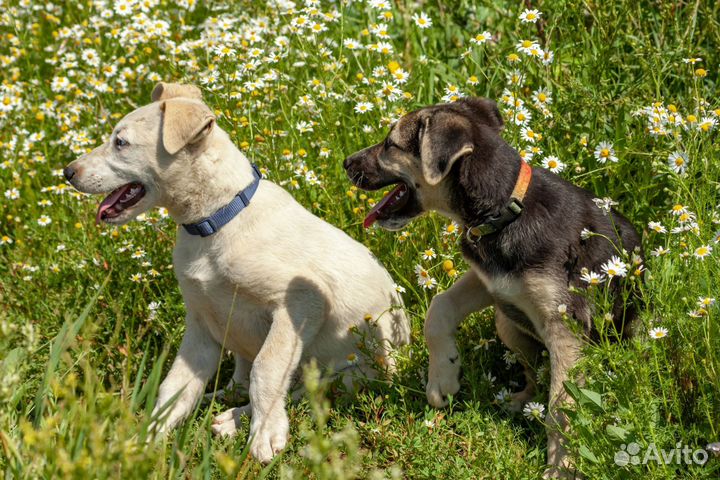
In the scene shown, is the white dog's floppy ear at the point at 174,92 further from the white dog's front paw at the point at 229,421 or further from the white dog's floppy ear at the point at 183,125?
the white dog's front paw at the point at 229,421

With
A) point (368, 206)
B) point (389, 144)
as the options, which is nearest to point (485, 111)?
point (389, 144)

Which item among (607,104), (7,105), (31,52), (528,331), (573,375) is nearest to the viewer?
(573,375)

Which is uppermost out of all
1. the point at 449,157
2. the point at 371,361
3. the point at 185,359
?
the point at 449,157

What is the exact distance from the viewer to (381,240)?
5.85 m

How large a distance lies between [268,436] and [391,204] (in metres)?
1.41

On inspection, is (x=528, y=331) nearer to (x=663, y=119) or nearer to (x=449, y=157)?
(x=449, y=157)

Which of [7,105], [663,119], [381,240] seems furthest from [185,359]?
[7,105]

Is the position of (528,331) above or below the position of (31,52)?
below

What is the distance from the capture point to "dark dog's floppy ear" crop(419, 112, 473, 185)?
443 centimetres

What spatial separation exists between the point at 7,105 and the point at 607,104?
16.4 ft

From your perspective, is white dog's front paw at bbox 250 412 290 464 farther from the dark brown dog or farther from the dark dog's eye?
the dark dog's eye

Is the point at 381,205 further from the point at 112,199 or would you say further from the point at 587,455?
the point at 587,455

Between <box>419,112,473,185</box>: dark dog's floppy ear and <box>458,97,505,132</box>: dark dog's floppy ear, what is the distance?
44cm

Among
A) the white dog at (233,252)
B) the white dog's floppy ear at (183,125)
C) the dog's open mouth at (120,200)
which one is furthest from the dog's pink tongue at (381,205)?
the dog's open mouth at (120,200)
